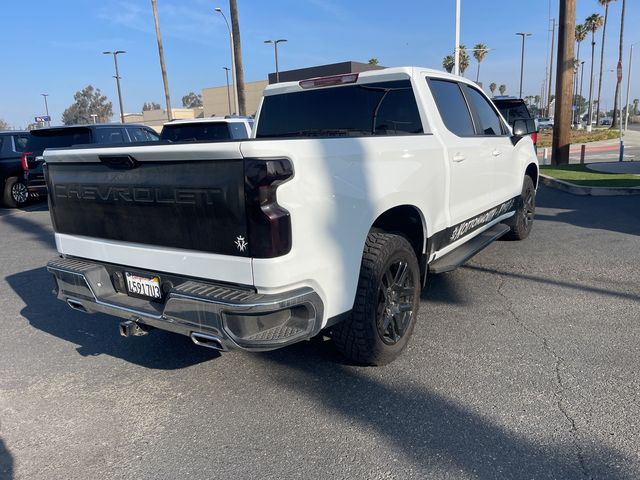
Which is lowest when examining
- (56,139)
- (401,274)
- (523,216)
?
(523,216)

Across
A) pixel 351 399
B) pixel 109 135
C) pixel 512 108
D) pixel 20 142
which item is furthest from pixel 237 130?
pixel 512 108

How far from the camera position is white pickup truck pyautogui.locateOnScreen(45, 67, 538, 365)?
2.60 meters

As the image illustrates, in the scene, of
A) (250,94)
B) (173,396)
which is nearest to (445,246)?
(173,396)

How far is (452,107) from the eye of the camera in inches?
186

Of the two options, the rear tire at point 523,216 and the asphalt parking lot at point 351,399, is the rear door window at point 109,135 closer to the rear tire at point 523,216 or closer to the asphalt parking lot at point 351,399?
the asphalt parking lot at point 351,399

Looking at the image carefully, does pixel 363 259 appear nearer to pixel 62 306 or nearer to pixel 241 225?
pixel 241 225

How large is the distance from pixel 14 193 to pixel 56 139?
6.65 feet

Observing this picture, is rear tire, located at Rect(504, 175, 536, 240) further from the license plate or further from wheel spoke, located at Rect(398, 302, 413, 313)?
the license plate

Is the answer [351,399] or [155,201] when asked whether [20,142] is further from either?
[351,399]

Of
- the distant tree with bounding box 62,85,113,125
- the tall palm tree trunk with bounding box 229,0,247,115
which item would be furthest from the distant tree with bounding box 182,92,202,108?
the tall palm tree trunk with bounding box 229,0,247,115

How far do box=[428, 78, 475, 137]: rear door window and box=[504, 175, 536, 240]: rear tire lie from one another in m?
2.00

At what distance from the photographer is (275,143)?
A: 254cm

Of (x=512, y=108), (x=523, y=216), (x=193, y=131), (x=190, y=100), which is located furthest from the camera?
(x=190, y=100)

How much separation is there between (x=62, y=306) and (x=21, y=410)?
6.85 ft
